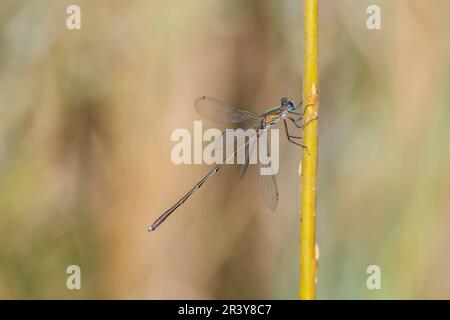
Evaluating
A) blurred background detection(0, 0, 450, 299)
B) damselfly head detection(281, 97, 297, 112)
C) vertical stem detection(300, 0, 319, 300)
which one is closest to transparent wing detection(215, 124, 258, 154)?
blurred background detection(0, 0, 450, 299)

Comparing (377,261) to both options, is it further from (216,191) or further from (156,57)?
(156,57)

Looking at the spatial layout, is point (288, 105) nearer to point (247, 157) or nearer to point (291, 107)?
point (291, 107)

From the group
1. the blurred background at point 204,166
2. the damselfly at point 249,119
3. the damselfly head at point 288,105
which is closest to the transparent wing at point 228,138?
the damselfly at point 249,119

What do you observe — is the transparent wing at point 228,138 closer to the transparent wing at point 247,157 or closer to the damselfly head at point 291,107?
the transparent wing at point 247,157

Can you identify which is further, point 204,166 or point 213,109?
point 204,166

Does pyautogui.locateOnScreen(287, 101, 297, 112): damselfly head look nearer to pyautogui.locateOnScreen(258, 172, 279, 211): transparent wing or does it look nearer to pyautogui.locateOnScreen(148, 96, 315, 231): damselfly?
pyautogui.locateOnScreen(148, 96, 315, 231): damselfly

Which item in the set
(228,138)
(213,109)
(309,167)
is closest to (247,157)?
(228,138)
